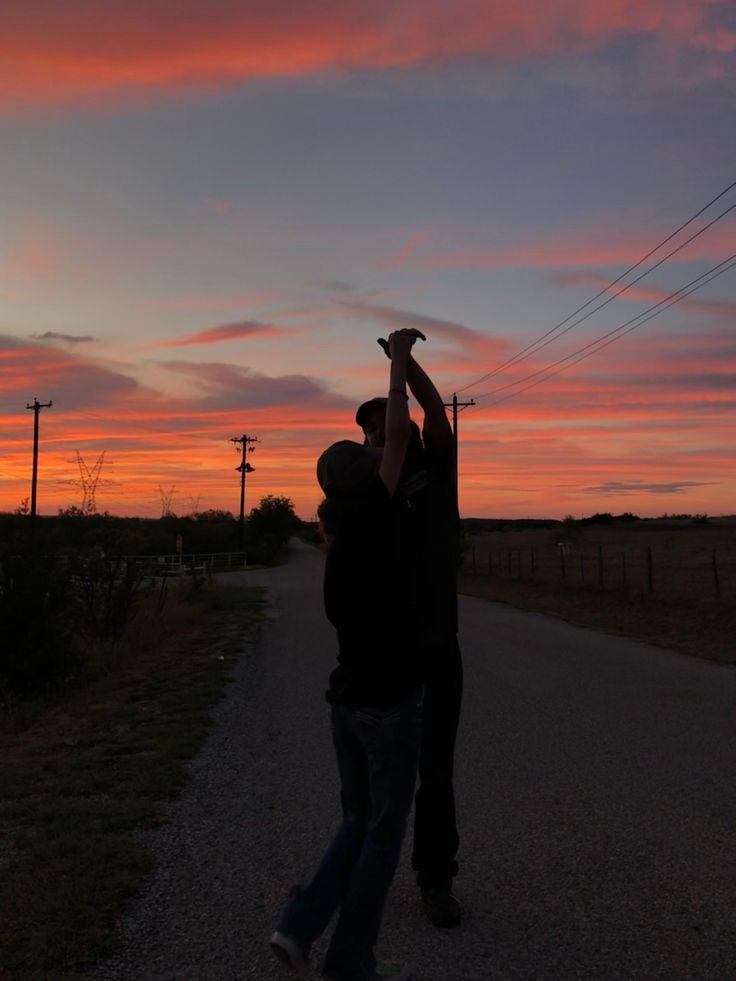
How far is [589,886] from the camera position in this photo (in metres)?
3.78

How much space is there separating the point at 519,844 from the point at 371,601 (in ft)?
7.40

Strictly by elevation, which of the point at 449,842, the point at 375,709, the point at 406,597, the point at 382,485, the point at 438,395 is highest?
the point at 438,395

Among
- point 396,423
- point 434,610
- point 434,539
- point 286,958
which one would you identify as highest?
point 396,423

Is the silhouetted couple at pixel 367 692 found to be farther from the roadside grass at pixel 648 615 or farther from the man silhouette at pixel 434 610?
the roadside grass at pixel 648 615

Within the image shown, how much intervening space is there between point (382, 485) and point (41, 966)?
7.03 ft

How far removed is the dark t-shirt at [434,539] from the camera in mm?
3260

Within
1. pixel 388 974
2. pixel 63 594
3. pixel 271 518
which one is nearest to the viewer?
pixel 388 974

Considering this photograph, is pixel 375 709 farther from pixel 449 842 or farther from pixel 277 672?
pixel 277 672

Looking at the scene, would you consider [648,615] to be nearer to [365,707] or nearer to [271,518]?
[365,707]

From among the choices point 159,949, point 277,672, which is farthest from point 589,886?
point 277,672

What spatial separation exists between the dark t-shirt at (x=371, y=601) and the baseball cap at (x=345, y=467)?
40 mm

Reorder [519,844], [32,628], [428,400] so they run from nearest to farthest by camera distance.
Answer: [428,400], [519,844], [32,628]

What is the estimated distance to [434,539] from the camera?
3.33 metres

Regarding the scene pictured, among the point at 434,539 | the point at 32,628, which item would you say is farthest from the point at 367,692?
the point at 32,628
